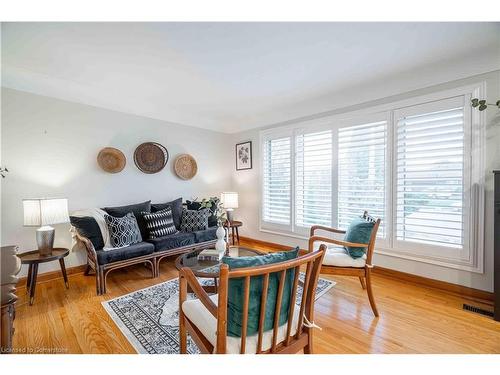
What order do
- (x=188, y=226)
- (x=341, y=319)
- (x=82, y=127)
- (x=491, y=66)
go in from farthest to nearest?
(x=188, y=226) → (x=82, y=127) → (x=491, y=66) → (x=341, y=319)

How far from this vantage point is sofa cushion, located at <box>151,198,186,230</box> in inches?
134

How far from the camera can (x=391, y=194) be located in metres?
2.72

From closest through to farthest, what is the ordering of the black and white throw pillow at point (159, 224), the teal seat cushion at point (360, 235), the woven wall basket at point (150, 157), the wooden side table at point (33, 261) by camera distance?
the teal seat cushion at point (360, 235)
the wooden side table at point (33, 261)
the black and white throw pillow at point (159, 224)
the woven wall basket at point (150, 157)

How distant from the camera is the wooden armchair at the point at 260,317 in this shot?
2.99 feet

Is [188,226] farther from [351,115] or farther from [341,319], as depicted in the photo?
[351,115]

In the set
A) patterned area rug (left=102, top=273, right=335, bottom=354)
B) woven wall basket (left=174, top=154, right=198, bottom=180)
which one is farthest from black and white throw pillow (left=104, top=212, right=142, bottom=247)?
woven wall basket (left=174, top=154, right=198, bottom=180)

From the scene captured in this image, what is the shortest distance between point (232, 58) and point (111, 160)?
2.25m

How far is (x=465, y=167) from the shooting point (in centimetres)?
225

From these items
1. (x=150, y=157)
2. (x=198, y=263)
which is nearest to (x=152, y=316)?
(x=198, y=263)

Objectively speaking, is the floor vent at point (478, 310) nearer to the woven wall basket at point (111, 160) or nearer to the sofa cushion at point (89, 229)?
the sofa cushion at point (89, 229)

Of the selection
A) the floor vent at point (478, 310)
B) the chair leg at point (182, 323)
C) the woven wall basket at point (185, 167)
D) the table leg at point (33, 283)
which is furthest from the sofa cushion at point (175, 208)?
the floor vent at point (478, 310)

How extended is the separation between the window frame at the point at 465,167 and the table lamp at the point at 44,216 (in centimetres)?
335

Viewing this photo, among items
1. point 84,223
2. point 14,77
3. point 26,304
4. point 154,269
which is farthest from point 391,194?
point 14,77
